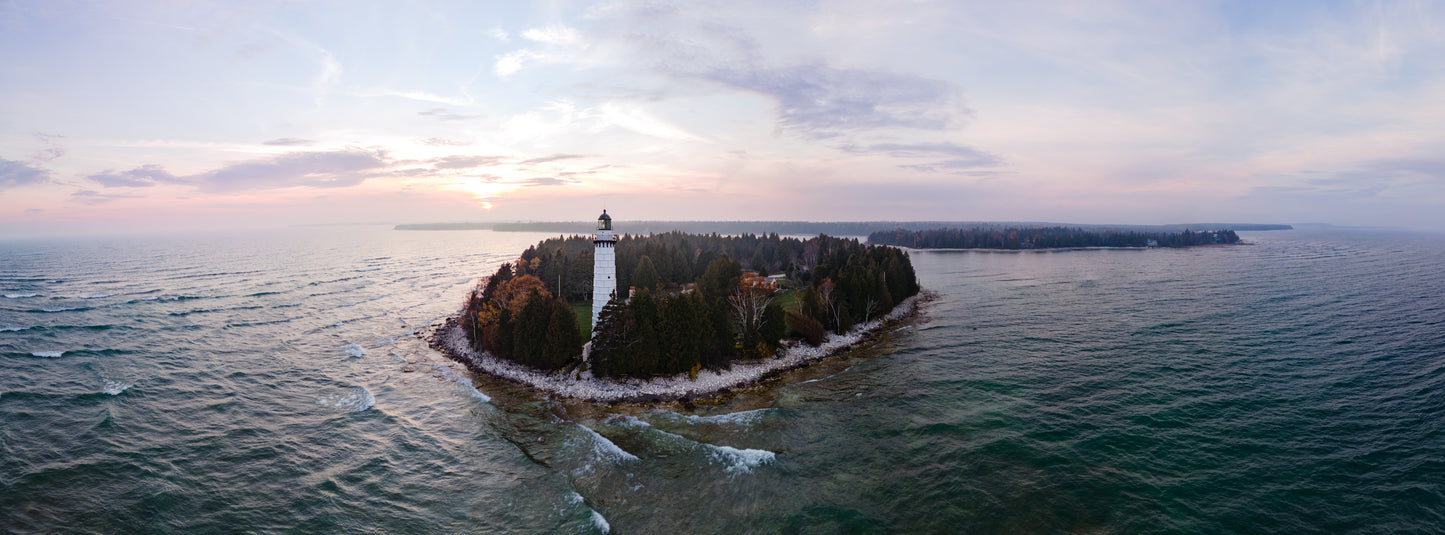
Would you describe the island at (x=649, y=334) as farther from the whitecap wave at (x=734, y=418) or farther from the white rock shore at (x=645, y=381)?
the whitecap wave at (x=734, y=418)

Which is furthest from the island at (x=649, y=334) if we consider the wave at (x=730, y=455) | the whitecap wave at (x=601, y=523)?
the whitecap wave at (x=601, y=523)

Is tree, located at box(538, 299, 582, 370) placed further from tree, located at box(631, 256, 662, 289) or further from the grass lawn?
tree, located at box(631, 256, 662, 289)

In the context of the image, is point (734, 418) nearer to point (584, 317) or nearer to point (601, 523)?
point (601, 523)

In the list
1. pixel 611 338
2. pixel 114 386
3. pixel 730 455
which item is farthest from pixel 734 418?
pixel 114 386

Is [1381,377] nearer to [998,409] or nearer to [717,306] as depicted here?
[998,409]

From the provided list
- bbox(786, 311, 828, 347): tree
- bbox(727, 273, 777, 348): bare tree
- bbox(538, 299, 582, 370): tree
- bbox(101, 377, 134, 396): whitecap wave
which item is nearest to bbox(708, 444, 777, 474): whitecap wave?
bbox(538, 299, 582, 370): tree
